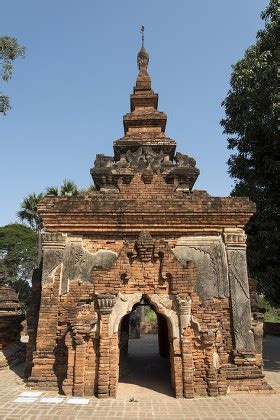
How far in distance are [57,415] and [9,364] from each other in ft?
18.2

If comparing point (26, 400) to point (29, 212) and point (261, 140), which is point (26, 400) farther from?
point (29, 212)

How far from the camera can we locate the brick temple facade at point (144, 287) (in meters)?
7.05

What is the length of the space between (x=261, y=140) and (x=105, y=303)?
8743 millimetres

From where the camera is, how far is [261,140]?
12984 mm

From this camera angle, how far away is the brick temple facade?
705 centimetres

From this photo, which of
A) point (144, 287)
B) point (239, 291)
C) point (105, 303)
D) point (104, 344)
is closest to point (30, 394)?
point (104, 344)

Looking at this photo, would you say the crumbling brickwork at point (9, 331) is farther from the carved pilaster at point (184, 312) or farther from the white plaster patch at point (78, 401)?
the carved pilaster at point (184, 312)

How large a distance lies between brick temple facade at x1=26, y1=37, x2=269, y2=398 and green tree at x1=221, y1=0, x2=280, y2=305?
411 centimetres

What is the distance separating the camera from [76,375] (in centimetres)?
690

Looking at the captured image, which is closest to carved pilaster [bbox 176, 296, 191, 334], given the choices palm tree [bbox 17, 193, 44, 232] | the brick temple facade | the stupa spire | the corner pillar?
the brick temple facade

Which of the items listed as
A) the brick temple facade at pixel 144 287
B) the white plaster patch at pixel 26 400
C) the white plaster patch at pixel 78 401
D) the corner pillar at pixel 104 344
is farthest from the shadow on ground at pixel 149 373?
the white plaster patch at pixel 26 400

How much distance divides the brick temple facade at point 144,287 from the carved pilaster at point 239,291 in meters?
0.02

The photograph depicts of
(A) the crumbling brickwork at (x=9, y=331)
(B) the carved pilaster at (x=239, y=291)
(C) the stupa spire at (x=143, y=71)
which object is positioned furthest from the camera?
(C) the stupa spire at (x=143, y=71)

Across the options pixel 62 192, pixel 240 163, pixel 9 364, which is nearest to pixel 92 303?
pixel 9 364
